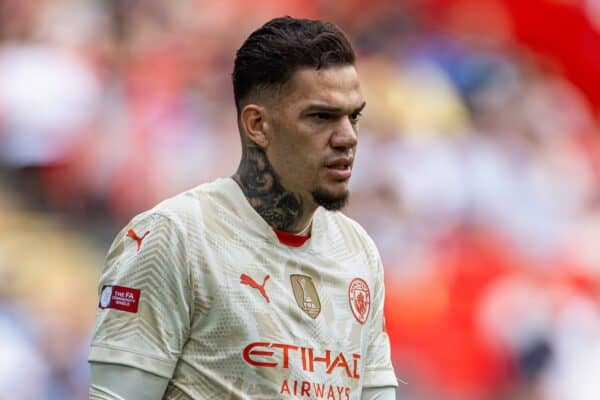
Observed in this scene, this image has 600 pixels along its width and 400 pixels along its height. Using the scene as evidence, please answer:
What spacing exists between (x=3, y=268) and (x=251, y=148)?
135 inches

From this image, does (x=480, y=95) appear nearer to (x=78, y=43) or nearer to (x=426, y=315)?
(x=426, y=315)

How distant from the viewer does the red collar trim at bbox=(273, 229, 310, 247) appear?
287 cm

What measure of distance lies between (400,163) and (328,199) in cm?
412

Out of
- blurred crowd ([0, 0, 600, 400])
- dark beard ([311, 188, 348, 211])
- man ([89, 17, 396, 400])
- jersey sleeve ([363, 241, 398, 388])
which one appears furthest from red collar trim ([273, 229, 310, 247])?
blurred crowd ([0, 0, 600, 400])

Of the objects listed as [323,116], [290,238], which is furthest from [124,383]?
[323,116]

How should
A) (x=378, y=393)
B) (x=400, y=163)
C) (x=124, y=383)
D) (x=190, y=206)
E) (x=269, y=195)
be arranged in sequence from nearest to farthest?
(x=124, y=383)
(x=190, y=206)
(x=269, y=195)
(x=378, y=393)
(x=400, y=163)

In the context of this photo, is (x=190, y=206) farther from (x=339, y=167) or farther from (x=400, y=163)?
(x=400, y=163)

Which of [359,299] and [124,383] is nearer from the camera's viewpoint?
[124,383]

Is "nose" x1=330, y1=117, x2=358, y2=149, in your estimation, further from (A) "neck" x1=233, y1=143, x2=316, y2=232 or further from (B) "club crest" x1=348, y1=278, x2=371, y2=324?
(B) "club crest" x1=348, y1=278, x2=371, y2=324

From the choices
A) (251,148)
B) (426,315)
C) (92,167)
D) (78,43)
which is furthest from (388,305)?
(251,148)

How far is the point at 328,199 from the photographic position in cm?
281

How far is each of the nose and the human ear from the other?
17 cm

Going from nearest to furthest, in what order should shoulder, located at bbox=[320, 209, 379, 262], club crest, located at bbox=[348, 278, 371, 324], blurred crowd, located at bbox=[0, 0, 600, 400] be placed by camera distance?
club crest, located at bbox=[348, 278, 371, 324]
shoulder, located at bbox=[320, 209, 379, 262]
blurred crowd, located at bbox=[0, 0, 600, 400]

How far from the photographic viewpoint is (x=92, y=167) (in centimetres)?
625
